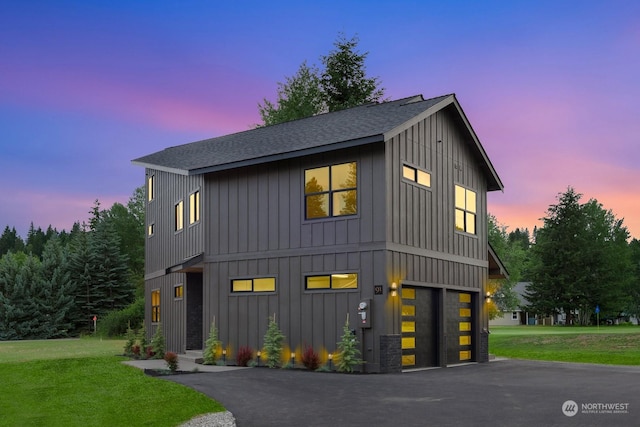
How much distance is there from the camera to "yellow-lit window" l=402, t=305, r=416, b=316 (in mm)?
18609

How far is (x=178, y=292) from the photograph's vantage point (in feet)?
80.1

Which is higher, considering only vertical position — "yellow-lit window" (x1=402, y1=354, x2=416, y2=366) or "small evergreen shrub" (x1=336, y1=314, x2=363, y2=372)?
"small evergreen shrub" (x1=336, y1=314, x2=363, y2=372)

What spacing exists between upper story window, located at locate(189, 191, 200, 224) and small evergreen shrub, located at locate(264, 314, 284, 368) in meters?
5.47

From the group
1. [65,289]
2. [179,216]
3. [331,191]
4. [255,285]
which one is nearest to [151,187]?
[179,216]

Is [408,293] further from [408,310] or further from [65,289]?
[65,289]

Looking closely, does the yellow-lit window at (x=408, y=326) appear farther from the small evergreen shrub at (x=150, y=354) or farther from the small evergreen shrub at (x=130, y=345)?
the small evergreen shrub at (x=130, y=345)

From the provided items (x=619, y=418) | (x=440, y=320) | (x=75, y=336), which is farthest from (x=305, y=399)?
(x=75, y=336)

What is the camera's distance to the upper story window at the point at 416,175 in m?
18.9

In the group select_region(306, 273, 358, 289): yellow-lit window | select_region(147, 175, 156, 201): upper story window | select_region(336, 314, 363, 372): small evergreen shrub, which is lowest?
select_region(336, 314, 363, 372): small evergreen shrub

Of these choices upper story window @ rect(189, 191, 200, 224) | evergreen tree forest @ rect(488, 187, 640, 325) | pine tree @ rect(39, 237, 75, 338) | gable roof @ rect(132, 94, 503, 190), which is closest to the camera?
gable roof @ rect(132, 94, 503, 190)

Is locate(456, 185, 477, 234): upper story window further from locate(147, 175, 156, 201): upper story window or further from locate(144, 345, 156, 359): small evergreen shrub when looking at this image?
locate(147, 175, 156, 201): upper story window

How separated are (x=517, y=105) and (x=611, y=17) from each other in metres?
7.63

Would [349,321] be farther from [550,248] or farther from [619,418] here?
[550,248]

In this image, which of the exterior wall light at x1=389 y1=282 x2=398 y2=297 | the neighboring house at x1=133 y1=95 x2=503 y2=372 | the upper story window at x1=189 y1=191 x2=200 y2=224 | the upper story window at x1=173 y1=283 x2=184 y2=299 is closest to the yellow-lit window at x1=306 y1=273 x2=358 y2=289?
the neighboring house at x1=133 y1=95 x2=503 y2=372
